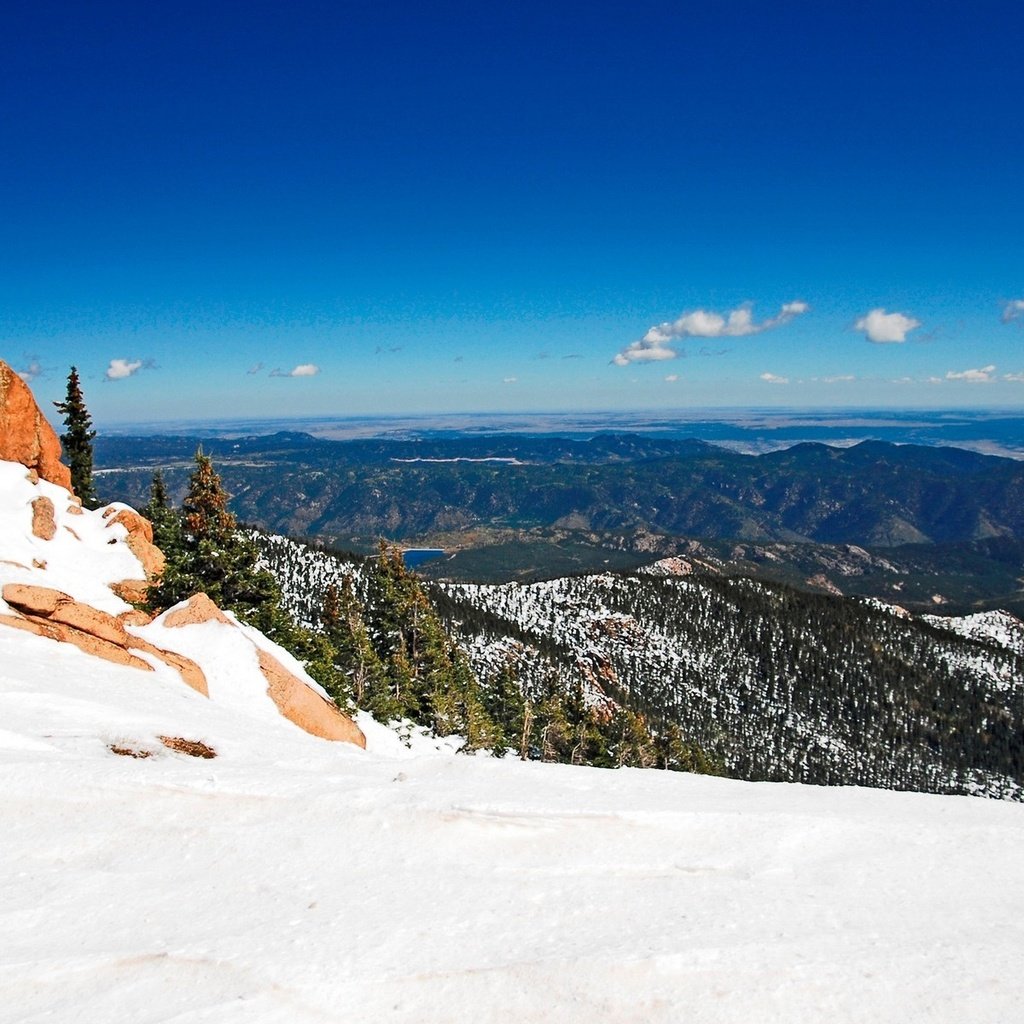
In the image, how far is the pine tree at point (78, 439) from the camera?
215ft

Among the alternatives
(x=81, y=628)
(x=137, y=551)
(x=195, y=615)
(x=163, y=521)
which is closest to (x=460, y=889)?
(x=81, y=628)

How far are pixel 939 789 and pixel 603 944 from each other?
19371 cm

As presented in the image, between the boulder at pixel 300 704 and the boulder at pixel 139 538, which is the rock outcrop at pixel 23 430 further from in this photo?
the boulder at pixel 300 704

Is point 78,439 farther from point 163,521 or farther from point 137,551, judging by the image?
point 137,551

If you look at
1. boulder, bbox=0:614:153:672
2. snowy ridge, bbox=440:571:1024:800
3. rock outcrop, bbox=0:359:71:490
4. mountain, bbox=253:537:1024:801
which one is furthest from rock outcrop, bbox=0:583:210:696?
mountain, bbox=253:537:1024:801

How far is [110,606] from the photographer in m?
32.5


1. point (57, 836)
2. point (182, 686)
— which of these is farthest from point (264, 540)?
point (57, 836)

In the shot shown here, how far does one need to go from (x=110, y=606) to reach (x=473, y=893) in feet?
99.9

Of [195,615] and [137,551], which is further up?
[137,551]

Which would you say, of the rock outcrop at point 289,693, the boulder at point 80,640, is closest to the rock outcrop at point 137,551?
the rock outcrop at point 289,693

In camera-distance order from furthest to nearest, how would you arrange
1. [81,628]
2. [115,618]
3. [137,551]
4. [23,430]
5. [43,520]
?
[23,430]
[137,551]
[43,520]
[115,618]
[81,628]

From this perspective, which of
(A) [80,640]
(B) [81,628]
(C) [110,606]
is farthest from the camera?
(C) [110,606]

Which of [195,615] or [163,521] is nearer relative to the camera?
[195,615]

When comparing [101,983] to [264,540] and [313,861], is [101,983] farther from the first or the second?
[264,540]
